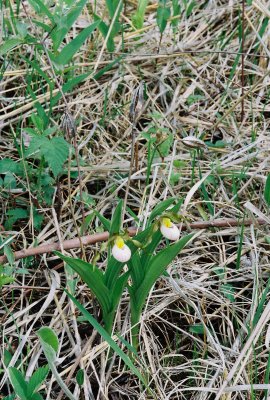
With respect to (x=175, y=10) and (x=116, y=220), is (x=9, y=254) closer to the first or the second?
(x=116, y=220)

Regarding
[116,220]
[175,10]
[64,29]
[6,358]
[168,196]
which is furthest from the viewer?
[175,10]

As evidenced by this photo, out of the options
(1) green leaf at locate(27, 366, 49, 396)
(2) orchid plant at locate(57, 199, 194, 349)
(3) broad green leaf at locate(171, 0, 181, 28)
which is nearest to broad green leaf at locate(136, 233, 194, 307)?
(2) orchid plant at locate(57, 199, 194, 349)

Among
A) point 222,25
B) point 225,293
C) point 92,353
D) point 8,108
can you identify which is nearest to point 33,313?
point 92,353

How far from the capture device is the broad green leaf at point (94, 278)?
165cm

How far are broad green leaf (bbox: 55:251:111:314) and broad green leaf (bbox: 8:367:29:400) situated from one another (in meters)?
0.27

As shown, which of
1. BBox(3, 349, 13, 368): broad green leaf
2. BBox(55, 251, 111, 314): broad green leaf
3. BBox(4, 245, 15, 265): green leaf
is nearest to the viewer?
BBox(55, 251, 111, 314): broad green leaf

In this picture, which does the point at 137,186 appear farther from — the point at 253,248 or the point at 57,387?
the point at 57,387

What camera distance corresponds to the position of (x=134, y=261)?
1.72 meters

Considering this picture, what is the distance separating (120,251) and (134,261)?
0.13 metres

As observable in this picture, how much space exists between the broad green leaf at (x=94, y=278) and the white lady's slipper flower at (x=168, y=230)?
0.19 meters

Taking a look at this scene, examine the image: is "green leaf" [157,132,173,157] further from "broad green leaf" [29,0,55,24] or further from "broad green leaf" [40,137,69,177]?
"broad green leaf" [29,0,55,24]

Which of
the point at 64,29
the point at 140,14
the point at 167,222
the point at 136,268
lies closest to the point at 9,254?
the point at 136,268

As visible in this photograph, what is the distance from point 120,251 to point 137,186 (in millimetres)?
764

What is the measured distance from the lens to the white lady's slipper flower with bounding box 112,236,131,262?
1596 mm
